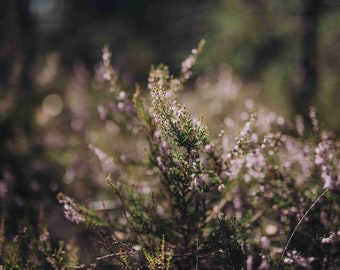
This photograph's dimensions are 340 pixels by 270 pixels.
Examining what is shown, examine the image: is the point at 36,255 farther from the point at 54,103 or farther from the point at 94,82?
the point at 54,103

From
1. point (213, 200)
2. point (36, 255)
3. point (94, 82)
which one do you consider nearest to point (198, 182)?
point (213, 200)

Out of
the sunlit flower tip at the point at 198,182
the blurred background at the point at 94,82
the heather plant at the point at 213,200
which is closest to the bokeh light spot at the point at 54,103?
the blurred background at the point at 94,82

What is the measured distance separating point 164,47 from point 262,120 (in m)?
8.45

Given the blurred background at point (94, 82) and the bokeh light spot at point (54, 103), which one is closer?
the blurred background at point (94, 82)

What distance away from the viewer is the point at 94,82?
593 cm

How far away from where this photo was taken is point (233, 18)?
6.49 m

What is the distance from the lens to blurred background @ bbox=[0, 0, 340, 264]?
3.88 m

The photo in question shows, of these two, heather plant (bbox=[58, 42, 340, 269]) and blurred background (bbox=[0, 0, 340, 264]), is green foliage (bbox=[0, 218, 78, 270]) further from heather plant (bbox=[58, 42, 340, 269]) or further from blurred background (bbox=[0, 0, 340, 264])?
blurred background (bbox=[0, 0, 340, 264])

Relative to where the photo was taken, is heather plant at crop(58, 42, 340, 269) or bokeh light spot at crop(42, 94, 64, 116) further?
bokeh light spot at crop(42, 94, 64, 116)

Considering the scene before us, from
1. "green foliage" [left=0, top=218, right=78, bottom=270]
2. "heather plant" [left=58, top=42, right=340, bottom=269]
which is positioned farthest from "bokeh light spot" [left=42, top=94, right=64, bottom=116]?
"green foliage" [left=0, top=218, right=78, bottom=270]

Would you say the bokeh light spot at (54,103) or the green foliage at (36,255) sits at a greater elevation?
the bokeh light spot at (54,103)

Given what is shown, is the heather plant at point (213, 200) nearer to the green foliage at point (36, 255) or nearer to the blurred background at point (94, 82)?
the green foliage at point (36, 255)

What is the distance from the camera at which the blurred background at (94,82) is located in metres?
3.88

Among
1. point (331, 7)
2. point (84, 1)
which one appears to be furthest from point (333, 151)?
point (84, 1)
